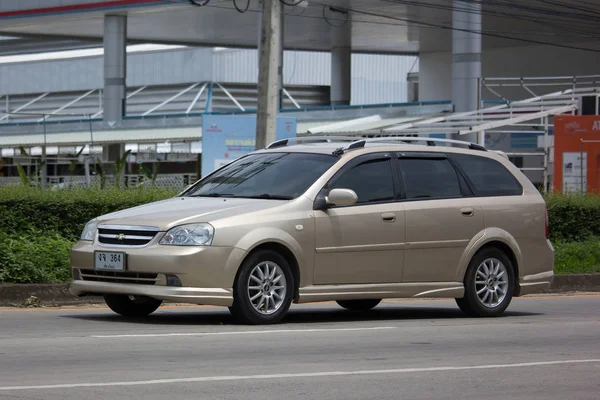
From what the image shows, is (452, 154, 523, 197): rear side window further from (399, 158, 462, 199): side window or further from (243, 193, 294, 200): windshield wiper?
(243, 193, 294, 200): windshield wiper

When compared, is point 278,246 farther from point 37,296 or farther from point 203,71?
point 203,71

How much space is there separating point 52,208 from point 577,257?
876 centimetres

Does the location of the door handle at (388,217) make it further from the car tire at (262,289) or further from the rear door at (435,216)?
the car tire at (262,289)

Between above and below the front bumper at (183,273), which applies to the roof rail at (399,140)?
above

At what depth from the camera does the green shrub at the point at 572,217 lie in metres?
19.9

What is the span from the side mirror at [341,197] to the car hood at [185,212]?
1.55ft

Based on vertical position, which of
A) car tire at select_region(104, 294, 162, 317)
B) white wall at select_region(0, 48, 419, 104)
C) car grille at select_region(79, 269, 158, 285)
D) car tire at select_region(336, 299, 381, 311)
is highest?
white wall at select_region(0, 48, 419, 104)

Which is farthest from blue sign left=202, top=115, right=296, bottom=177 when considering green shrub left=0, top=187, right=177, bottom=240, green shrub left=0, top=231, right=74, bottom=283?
green shrub left=0, top=231, right=74, bottom=283

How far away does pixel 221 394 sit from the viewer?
6.96 metres

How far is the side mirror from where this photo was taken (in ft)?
36.7

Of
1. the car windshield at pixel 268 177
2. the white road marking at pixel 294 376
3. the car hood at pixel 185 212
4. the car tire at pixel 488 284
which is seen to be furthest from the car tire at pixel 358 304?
the white road marking at pixel 294 376

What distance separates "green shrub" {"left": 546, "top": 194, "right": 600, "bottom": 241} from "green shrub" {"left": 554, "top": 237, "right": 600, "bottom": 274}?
343mm

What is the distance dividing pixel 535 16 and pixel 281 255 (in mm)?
37056

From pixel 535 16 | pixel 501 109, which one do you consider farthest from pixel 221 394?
pixel 535 16
